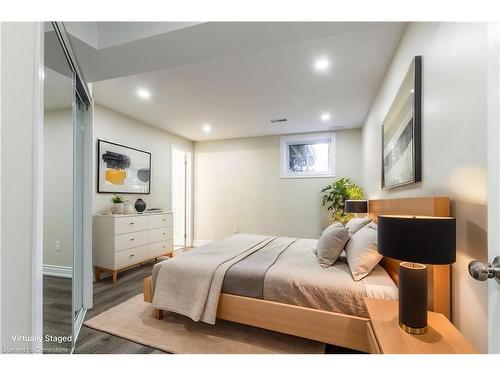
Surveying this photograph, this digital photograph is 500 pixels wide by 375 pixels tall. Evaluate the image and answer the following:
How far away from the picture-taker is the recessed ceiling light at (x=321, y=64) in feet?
7.42

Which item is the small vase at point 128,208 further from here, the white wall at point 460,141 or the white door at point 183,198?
the white wall at point 460,141

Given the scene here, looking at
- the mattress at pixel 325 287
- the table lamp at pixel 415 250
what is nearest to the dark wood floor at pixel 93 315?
the mattress at pixel 325 287

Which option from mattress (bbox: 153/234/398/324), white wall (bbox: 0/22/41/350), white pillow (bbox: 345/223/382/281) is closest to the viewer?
white wall (bbox: 0/22/41/350)

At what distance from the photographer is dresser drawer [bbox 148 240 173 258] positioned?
3.77 meters

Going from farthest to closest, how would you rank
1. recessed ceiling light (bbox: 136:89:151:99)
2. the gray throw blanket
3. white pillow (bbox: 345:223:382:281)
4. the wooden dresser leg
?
recessed ceiling light (bbox: 136:89:151:99) < the wooden dresser leg < the gray throw blanket < white pillow (bbox: 345:223:382:281)

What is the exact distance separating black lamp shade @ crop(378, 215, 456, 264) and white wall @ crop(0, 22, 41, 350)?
1.49 m

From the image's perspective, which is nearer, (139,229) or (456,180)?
(456,180)

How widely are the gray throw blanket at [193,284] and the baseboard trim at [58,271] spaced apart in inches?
25.3

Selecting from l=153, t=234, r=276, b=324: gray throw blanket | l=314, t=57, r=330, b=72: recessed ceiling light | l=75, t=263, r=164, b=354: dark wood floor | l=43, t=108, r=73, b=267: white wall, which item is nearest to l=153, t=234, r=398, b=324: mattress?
l=153, t=234, r=276, b=324: gray throw blanket

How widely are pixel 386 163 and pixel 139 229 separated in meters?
3.43

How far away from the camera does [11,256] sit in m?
0.89

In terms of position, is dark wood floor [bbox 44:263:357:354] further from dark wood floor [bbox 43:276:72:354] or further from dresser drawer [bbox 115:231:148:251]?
dresser drawer [bbox 115:231:148:251]

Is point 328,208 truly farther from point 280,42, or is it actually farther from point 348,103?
point 280,42
